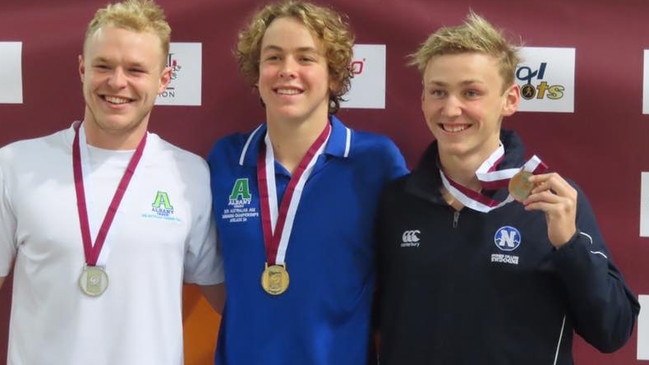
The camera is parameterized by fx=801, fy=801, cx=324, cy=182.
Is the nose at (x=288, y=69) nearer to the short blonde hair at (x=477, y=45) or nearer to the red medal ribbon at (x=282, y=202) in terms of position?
the red medal ribbon at (x=282, y=202)

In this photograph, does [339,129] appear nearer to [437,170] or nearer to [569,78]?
[437,170]

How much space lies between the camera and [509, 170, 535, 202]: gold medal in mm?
2029

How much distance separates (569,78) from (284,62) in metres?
1.10

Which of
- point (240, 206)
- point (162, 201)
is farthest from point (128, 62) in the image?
point (240, 206)

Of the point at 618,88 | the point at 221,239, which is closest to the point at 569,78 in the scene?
the point at 618,88

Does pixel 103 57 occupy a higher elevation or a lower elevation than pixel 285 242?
higher

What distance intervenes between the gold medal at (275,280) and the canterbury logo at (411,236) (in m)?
0.36

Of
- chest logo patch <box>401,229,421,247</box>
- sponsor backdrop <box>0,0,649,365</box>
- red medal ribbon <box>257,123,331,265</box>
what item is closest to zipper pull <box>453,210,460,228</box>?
chest logo patch <box>401,229,421,247</box>

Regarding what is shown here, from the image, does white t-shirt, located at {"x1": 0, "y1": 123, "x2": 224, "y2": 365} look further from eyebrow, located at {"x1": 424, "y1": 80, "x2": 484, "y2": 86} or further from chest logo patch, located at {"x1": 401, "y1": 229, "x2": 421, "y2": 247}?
eyebrow, located at {"x1": 424, "y1": 80, "x2": 484, "y2": 86}

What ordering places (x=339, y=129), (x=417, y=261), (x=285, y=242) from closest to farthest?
(x=417, y=261) → (x=285, y=242) → (x=339, y=129)

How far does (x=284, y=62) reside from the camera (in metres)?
2.40

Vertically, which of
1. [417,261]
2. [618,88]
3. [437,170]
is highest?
[618,88]

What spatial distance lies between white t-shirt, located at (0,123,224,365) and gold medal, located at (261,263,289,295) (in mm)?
252

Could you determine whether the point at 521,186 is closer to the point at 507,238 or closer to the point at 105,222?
the point at 507,238
